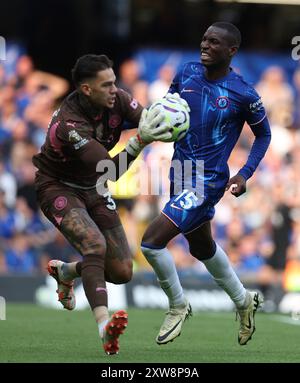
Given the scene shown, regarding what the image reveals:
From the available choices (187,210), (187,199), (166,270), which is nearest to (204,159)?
(187,199)

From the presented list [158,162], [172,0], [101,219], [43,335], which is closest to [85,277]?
[101,219]

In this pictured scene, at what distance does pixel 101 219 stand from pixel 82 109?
95 cm

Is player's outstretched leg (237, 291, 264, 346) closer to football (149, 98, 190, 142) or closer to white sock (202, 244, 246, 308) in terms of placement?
white sock (202, 244, 246, 308)

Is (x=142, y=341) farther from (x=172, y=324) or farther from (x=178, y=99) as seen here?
(x=178, y=99)

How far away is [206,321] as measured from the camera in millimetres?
12961

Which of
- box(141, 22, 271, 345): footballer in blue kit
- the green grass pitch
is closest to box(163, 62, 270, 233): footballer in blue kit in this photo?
box(141, 22, 271, 345): footballer in blue kit

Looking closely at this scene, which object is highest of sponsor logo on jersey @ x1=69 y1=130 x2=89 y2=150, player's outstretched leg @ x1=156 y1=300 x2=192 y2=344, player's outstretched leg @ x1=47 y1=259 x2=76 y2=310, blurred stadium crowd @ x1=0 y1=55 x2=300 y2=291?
blurred stadium crowd @ x1=0 y1=55 x2=300 y2=291

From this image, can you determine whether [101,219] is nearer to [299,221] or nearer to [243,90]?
[243,90]

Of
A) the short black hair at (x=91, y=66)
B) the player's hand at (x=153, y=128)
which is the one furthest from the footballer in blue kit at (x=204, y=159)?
the short black hair at (x=91, y=66)

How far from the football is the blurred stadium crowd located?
27.0 feet

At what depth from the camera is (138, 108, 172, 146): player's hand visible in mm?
7957

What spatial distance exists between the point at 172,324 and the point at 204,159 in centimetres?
144

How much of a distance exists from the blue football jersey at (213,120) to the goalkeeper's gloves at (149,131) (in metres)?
0.89

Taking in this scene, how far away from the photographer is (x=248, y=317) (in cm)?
914
